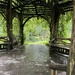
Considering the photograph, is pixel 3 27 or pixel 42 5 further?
pixel 3 27

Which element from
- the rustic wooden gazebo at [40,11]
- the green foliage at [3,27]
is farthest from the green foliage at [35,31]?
the rustic wooden gazebo at [40,11]

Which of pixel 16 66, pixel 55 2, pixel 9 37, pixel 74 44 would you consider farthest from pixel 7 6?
pixel 74 44

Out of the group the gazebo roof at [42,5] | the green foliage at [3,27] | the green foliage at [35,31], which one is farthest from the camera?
the green foliage at [35,31]

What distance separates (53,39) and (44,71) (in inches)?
165

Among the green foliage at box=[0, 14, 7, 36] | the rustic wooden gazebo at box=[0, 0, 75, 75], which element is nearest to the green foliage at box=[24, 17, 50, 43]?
the green foliage at box=[0, 14, 7, 36]

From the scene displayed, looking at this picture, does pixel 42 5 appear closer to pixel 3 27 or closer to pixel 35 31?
pixel 3 27

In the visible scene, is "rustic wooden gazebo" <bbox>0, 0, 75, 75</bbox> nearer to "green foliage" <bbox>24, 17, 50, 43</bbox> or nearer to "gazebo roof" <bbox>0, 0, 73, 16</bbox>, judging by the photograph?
"gazebo roof" <bbox>0, 0, 73, 16</bbox>

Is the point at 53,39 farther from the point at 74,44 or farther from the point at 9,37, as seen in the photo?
the point at 74,44

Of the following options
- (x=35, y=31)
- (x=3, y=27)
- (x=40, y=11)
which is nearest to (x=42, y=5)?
(x=40, y=11)

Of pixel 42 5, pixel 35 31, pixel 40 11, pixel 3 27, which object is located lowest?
pixel 35 31

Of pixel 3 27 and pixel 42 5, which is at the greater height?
pixel 42 5

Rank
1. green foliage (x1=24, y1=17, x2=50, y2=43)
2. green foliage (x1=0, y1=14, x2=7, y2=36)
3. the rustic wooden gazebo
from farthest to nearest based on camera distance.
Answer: green foliage (x1=24, y1=17, x2=50, y2=43) → green foliage (x1=0, y1=14, x2=7, y2=36) → the rustic wooden gazebo

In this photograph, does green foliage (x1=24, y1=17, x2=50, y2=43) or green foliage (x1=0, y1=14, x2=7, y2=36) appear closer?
green foliage (x1=0, y1=14, x2=7, y2=36)

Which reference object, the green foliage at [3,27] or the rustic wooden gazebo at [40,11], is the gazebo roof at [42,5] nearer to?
the rustic wooden gazebo at [40,11]
